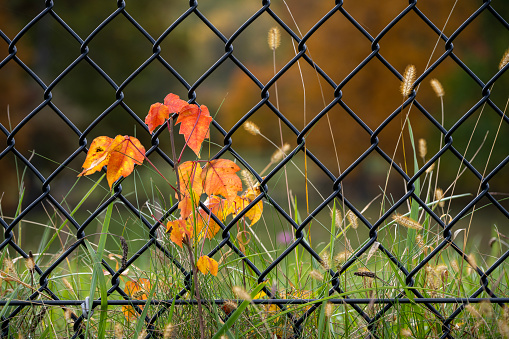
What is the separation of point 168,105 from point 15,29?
13.3 metres

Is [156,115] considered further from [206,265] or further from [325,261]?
[325,261]

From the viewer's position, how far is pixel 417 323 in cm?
137

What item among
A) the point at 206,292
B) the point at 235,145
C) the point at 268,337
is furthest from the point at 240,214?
the point at 235,145

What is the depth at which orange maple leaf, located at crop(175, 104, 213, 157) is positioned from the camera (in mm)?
1227

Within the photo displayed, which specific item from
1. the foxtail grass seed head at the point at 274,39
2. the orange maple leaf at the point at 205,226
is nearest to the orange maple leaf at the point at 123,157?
the orange maple leaf at the point at 205,226

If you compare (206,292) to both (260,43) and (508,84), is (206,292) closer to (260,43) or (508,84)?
(508,84)

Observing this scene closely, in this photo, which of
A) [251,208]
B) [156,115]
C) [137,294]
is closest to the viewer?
[156,115]

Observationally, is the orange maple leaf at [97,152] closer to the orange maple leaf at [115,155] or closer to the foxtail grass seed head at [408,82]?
the orange maple leaf at [115,155]

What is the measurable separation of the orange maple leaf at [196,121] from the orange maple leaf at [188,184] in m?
0.05

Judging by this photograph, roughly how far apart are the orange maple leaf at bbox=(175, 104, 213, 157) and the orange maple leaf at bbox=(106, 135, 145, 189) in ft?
0.40

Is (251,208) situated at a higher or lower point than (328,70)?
lower

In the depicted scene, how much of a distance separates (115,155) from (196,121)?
0.21 meters

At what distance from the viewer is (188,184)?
49.8 inches

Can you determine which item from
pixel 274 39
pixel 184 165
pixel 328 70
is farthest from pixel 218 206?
pixel 328 70
